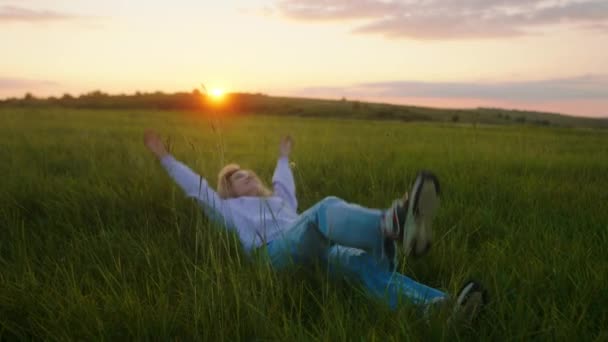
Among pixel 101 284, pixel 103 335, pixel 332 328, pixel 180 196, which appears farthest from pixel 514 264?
pixel 180 196

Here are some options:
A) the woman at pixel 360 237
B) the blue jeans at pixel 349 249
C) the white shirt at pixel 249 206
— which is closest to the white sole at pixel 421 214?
the woman at pixel 360 237

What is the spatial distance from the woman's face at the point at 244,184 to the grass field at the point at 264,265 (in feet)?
1.13

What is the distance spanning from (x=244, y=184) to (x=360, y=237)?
1.69m

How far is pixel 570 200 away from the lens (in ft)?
13.5

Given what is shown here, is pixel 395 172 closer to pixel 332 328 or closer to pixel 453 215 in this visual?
pixel 453 215

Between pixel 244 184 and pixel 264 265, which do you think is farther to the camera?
pixel 244 184

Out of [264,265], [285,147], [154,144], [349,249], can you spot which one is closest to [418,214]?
[349,249]

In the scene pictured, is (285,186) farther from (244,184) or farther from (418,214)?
(418,214)

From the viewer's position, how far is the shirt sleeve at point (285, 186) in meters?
3.79

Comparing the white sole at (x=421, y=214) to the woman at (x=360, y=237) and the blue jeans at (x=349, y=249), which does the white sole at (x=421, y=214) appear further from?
the blue jeans at (x=349, y=249)

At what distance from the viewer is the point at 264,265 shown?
7.30 feet

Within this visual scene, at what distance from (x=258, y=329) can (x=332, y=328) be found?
0.26 metres

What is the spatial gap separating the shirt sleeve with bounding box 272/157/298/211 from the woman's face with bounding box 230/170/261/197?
0.22 m

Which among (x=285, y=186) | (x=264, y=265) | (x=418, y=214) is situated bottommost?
(x=264, y=265)
